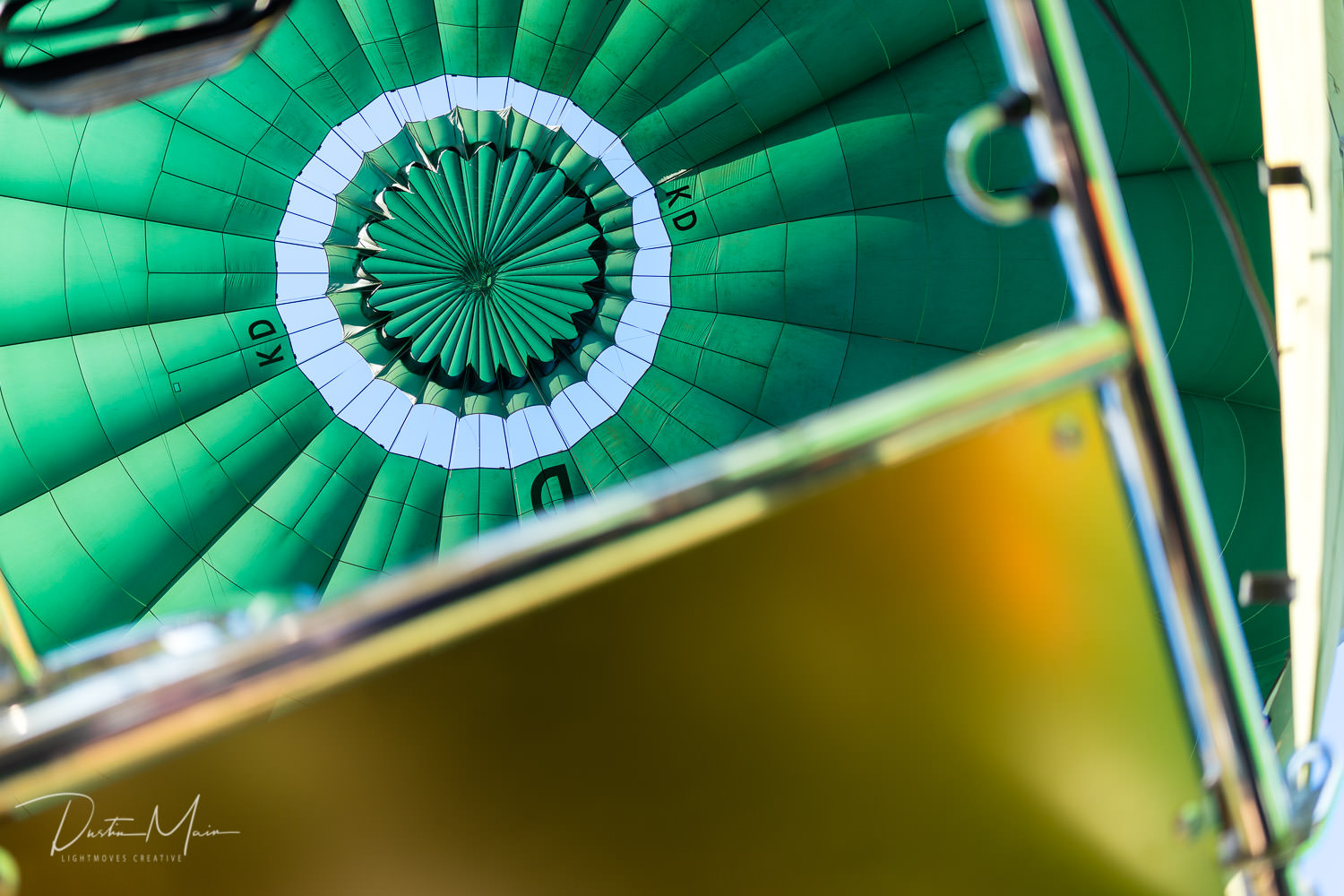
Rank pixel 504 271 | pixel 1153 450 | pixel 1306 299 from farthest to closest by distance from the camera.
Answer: pixel 504 271 < pixel 1306 299 < pixel 1153 450

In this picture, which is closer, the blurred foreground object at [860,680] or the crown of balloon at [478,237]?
the blurred foreground object at [860,680]

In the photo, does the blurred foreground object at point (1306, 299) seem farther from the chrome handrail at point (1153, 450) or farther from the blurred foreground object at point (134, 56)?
the blurred foreground object at point (134, 56)

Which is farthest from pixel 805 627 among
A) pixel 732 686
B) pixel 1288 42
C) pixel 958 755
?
pixel 1288 42

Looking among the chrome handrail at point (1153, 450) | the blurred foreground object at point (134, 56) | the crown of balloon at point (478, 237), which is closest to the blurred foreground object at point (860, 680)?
the chrome handrail at point (1153, 450)

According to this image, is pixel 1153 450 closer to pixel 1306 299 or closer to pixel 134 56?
A: pixel 134 56

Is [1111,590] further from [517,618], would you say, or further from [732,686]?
[517,618]

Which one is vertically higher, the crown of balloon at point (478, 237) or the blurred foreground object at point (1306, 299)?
the crown of balloon at point (478, 237)

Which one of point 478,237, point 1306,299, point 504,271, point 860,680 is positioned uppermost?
point 478,237

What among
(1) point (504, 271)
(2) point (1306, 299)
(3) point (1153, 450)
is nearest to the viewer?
(3) point (1153, 450)

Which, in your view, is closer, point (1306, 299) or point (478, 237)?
point (1306, 299)

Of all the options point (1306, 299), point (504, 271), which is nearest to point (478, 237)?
point (504, 271)
